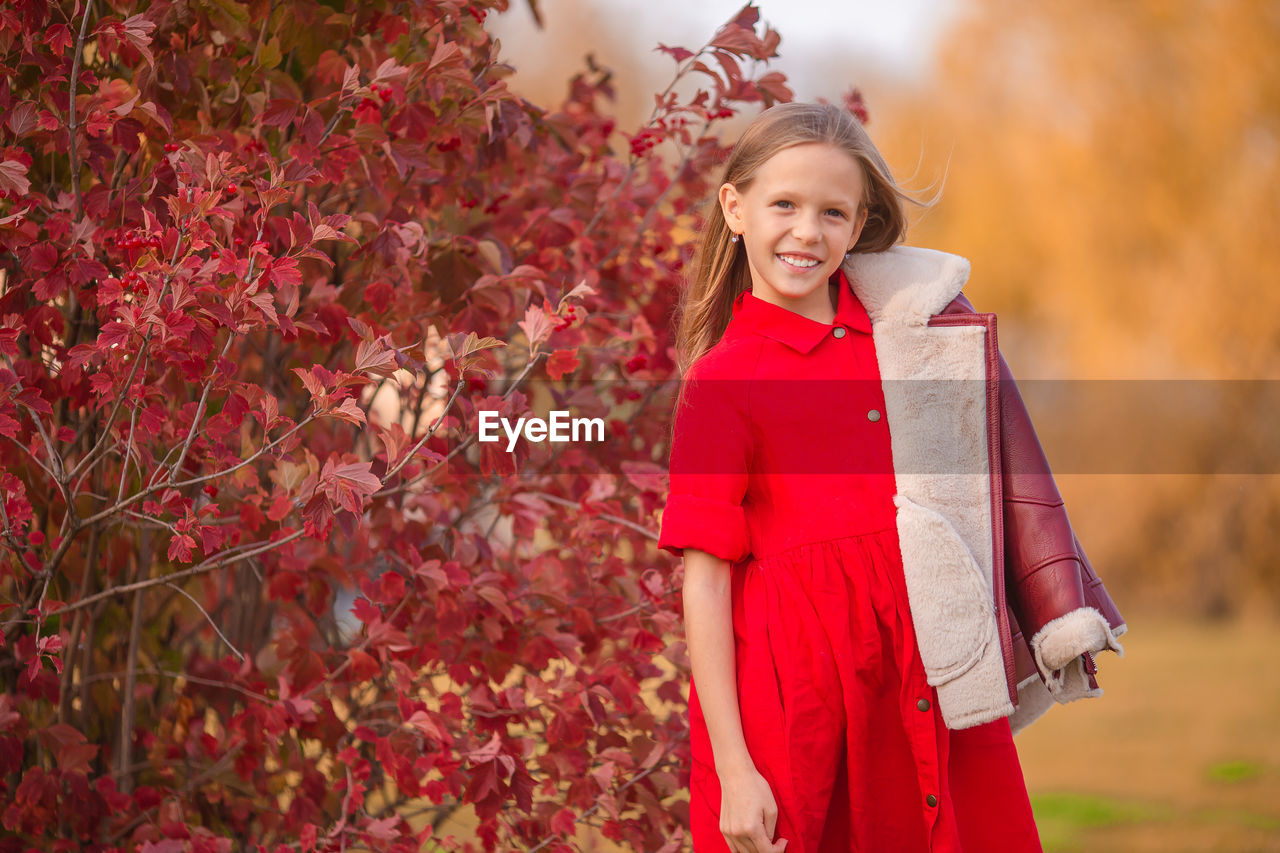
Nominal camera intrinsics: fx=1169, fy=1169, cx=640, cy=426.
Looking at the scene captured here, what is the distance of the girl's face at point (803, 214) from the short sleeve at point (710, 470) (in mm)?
169

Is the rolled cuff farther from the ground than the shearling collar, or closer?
closer

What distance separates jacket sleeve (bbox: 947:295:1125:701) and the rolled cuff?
359 millimetres

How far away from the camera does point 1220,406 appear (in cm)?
955

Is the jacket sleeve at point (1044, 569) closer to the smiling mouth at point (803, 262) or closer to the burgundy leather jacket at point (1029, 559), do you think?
the burgundy leather jacket at point (1029, 559)

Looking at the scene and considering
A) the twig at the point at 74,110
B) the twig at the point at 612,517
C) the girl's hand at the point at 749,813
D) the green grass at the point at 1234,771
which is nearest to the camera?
the girl's hand at the point at 749,813

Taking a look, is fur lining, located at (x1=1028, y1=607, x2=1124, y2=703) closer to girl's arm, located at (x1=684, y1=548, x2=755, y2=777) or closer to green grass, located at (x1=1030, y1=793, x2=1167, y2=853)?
girl's arm, located at (x1=684, y1=548, x2=755, y2=777)

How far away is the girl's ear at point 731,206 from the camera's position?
1.65 metres

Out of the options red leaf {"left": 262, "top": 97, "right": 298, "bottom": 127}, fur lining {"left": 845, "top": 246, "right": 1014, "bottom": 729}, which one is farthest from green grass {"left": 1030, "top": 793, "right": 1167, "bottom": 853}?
red leaf {"left": 262, "top": 97, "right": 298, "bottom": 127}

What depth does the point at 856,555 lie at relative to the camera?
1.53m

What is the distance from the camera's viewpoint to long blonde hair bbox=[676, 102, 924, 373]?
1604 mm

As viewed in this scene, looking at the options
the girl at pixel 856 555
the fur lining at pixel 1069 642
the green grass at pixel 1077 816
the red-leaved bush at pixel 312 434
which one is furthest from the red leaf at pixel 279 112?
the green grass at pixel 1077 816

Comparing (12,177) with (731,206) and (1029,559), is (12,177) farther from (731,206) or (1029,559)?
(1029,559)

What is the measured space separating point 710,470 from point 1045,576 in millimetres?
449

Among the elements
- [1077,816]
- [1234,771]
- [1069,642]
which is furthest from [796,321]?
[1234,771]
